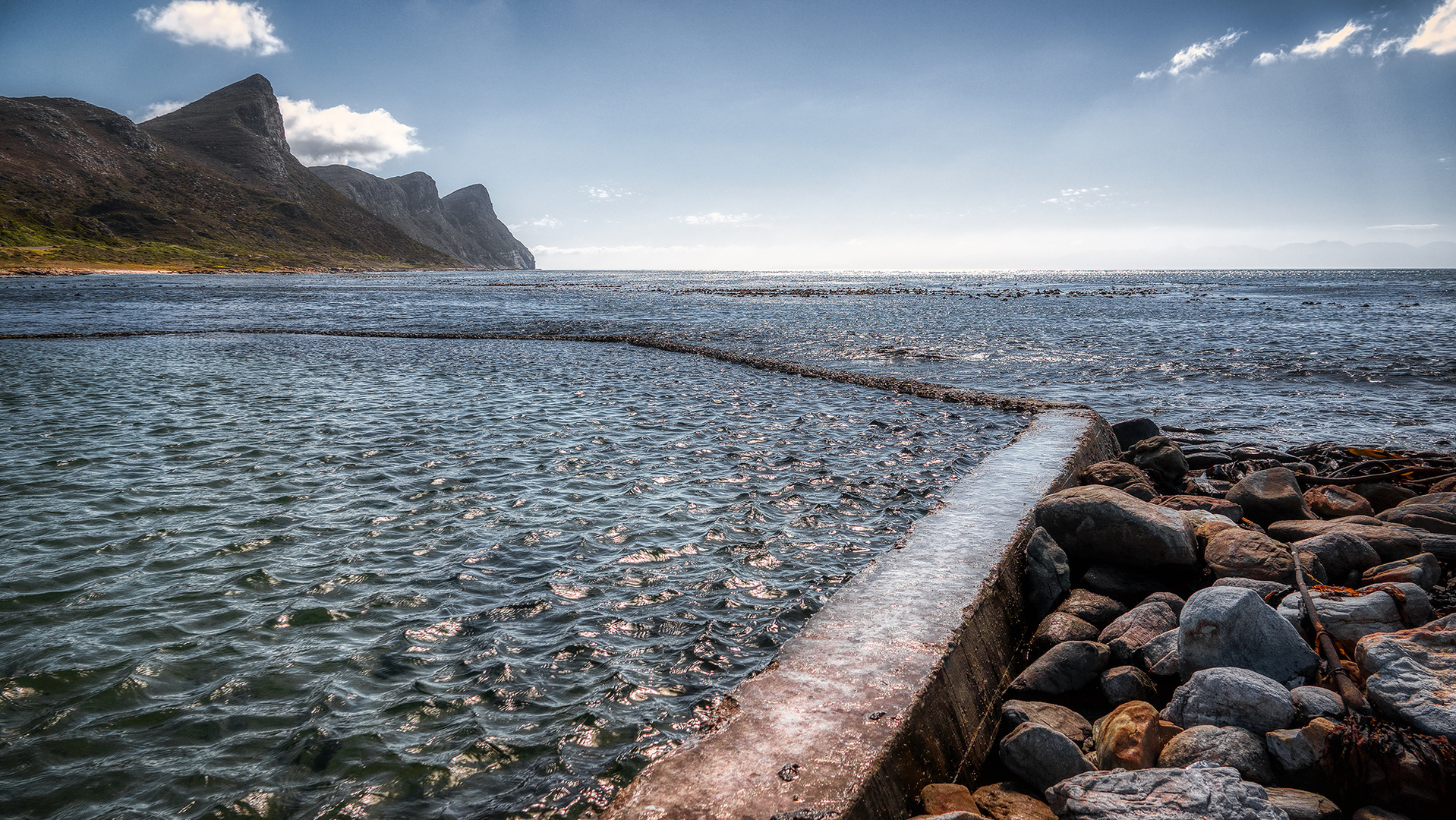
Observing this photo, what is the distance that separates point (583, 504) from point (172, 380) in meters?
17.3

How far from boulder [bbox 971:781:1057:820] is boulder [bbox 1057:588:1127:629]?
8.19 ft

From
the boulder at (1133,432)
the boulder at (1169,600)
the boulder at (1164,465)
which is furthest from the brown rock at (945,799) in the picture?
the boulder at (1133,432)

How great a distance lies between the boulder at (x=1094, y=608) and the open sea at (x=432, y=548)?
2205 mm

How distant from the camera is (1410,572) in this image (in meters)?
5.96

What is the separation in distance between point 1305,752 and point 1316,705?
17.8 inches

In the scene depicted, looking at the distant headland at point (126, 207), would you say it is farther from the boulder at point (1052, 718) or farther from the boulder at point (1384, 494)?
the boulder at point (1384, 494)

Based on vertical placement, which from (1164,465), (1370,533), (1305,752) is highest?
(1370,533)

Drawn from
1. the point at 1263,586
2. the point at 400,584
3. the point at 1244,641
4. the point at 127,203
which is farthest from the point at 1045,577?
the point at 127,203

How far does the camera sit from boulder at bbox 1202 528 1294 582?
6.41m

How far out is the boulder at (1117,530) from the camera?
6.97m

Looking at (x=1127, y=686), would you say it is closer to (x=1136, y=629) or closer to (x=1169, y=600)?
(x=1136, y=629)

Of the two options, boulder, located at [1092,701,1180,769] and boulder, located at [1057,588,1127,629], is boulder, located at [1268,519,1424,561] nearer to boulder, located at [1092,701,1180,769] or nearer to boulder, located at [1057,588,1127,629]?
boulder, located at [1057,588,1127,629]

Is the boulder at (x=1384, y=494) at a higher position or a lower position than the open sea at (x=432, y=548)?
higher

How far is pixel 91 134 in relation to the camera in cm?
16688
